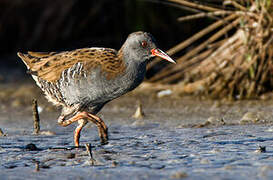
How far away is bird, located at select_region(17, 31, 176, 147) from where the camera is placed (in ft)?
16.8

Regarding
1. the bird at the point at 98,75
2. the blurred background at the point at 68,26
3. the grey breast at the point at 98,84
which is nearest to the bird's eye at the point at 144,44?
the bird at the point at 98,75

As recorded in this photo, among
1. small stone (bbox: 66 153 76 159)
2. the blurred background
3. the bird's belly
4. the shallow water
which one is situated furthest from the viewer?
the blurred background

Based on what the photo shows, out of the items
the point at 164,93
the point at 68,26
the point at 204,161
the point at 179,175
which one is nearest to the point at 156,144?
the point at 204,161

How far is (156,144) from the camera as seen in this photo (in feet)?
16.0

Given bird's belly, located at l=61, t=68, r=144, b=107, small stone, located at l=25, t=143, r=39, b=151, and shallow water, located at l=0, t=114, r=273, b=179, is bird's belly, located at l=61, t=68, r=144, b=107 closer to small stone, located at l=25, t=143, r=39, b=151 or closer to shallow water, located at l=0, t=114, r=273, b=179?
shallow water, located at l=0, t=114, r=273, b=179

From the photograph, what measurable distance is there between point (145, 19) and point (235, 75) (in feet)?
8.59

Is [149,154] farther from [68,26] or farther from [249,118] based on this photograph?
[68,26]

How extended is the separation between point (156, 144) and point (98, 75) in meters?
0.82

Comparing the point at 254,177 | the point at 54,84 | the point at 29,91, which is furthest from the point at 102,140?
the point at 29,91

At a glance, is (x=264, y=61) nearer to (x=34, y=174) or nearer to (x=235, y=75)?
(x=235, y=75)

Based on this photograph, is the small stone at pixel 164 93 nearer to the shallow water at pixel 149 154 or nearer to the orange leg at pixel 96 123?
the shallow water at pixel 149 154

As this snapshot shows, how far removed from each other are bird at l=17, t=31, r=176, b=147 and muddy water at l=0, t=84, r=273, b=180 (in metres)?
0.32

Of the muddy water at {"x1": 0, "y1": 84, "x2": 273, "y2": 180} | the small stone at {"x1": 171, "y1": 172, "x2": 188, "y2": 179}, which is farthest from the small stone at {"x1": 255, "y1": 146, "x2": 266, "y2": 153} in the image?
the small stone at {"x1": 171, "y1": 172, "x2": 188, "y2": 179}

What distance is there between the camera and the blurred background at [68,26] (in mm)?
9641
